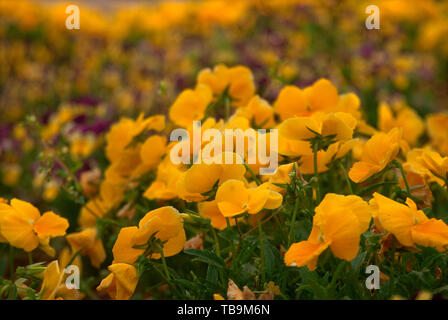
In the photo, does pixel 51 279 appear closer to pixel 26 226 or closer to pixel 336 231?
pixel 26 226

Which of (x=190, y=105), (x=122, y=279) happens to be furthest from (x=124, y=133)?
(x=122, y=279)

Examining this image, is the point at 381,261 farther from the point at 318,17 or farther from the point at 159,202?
the point at 318,17

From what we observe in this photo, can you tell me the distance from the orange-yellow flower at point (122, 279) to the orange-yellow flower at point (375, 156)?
15.7 inches

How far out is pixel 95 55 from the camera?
12.9 ft

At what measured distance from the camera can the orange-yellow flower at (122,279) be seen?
0.86 m

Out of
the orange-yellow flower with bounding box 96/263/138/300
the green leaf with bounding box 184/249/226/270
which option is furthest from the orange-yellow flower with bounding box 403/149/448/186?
the orange-yellow flower with bounding box 96/263/138/300

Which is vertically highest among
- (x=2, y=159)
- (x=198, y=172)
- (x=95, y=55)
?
(x=95, y=55)

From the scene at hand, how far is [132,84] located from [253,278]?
2.64 meters

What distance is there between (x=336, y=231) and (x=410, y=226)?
0.12 metres

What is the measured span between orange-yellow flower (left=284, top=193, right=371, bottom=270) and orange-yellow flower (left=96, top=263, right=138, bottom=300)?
0.84ft

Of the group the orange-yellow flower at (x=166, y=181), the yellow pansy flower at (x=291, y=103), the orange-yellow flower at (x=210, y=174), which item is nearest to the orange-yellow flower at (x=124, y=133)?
the orange-yellow flower at (x=166, y=181)

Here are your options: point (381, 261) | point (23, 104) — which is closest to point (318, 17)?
point (23, 104)

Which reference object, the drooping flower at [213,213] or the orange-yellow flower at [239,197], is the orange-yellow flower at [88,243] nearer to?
the drooping flower at [213,213]

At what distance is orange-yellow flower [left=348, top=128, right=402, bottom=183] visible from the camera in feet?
3.09
